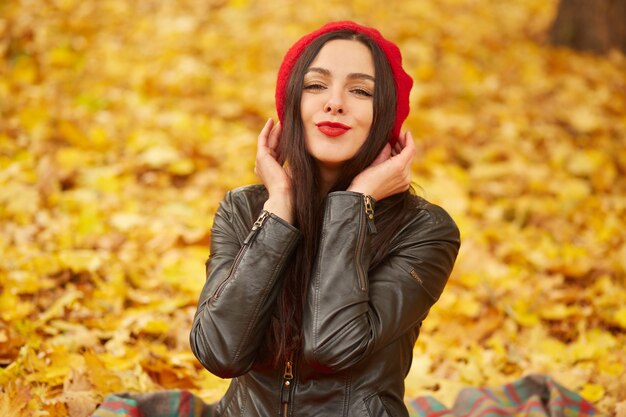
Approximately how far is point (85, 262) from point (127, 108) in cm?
225


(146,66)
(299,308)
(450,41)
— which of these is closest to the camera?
(299,308)

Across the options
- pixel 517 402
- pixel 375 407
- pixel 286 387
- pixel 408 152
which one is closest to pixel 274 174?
pixel 408 152

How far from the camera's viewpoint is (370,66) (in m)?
2.49

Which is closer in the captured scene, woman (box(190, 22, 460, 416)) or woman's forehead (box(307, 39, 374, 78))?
woman (box(190, 22, 460, 416))

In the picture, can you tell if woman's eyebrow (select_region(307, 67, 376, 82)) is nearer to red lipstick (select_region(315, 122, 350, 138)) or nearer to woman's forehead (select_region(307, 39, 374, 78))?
woman's forehead (select_region(307, 39, 374, 78))

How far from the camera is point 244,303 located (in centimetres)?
226

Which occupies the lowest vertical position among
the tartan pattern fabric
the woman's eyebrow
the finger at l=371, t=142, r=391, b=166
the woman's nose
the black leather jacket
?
the tartan pattern fabric

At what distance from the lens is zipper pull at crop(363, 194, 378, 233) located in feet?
7.66

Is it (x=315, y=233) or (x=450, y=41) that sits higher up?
(x=450, y=41)

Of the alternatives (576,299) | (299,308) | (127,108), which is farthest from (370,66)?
(127,108)

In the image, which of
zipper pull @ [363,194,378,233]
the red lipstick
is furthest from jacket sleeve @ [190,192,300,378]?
the red lipstick

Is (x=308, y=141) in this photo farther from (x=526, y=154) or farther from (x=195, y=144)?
(x=526, y=154)

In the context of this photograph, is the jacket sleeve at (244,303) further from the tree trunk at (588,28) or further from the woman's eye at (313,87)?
the tree trunk at (588,28)

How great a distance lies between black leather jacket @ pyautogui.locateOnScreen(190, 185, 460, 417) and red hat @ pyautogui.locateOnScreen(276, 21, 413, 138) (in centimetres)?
37
